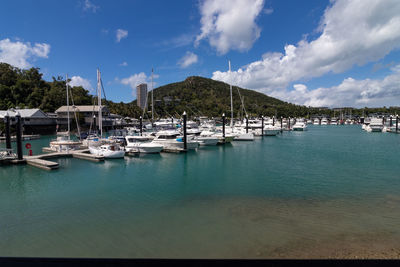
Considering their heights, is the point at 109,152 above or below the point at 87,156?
above

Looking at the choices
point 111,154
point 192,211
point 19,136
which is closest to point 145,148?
point 111,154

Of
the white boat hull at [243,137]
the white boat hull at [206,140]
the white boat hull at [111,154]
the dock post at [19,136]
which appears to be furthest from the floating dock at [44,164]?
the white boat hull at [243,137]

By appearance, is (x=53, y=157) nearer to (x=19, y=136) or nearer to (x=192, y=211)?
(x=19, y=136)

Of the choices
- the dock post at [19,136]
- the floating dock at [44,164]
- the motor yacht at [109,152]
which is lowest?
the floating dock at [44,164]

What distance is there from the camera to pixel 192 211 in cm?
1395

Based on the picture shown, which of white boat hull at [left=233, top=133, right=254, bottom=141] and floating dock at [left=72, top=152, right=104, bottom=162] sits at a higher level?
white boat hull at [left=233, top=133, right=254, bottom=141]

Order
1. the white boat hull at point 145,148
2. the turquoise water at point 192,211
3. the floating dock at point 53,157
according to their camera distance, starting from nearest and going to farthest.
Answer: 1. the turquoise water at point 192,211
2. the floating dock at point 53,157
3. the white boat hull at point 145,148

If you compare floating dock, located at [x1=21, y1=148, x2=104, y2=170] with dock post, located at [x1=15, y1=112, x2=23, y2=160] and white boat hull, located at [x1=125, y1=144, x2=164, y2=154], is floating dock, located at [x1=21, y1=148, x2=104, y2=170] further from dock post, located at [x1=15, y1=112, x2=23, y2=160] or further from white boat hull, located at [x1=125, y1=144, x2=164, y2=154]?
white boat hull, located at [x1=125, y1=144, x2=164, y2=154]

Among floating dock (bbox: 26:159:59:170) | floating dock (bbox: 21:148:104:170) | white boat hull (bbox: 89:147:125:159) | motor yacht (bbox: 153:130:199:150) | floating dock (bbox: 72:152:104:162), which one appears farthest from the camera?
motor yacht (bbox: 153:130:199:150)

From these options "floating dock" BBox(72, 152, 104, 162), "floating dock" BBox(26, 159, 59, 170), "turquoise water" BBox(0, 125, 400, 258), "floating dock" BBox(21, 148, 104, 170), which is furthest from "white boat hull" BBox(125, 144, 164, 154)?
"floating dock" BBox(26, 159, 59, 170)

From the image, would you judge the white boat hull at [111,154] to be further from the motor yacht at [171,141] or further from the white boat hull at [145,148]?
the motor yacht at [171,141]

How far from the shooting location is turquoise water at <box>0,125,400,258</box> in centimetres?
1020

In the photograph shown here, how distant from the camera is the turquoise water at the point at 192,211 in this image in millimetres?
10203

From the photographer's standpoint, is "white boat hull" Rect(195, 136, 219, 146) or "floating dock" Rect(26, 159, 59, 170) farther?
"white boat hull" Rect(195, 136, 219, 146)
